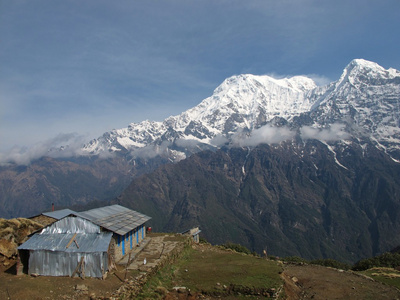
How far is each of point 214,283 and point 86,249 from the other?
12.4 meters

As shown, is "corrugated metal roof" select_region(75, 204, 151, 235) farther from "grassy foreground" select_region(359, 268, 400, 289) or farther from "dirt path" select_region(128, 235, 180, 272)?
"grassy foreground" select_region(359, 268, 400, 289)

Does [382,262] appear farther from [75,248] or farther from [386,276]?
[75,248]

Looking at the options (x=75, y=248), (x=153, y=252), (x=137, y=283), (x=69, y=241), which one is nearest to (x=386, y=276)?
(x=153, y=252)

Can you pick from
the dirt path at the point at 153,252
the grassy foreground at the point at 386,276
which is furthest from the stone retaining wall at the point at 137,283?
the grassy foreground at the point at 386,276

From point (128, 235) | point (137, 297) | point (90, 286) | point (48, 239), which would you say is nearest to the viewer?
point (137, 297)

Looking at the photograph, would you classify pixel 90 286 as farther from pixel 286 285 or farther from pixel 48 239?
pixel 286 285

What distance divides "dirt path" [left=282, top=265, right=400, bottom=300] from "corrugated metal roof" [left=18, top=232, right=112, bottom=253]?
58.1ft

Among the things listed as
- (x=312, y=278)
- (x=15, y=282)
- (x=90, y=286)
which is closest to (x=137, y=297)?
(x=90, y=286)

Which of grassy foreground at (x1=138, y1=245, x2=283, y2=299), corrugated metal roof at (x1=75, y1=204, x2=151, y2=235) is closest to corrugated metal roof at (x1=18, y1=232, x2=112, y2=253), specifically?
corrugated metal roof at (x1=75, y1=204, x2=151, y2=235)

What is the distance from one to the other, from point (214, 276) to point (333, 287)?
10.8 metres

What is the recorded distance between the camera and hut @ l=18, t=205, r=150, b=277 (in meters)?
28.8

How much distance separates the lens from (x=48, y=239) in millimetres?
31547

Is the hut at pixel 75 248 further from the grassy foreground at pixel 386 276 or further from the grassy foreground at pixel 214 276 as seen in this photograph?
the grassy foreground at pixel 386 276

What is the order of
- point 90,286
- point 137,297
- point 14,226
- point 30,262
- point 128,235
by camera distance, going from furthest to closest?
point 128,235, point 14,226, point 30,262, point 90,286, point 137,297
